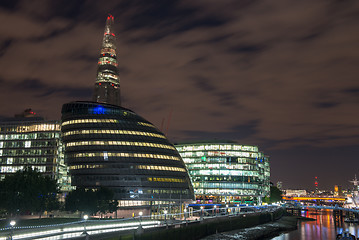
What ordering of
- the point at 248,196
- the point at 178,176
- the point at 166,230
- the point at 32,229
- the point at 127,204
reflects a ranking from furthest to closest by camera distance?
the point at 248,196 < the point at 178,176 < the point at 127,204 < the point at 166,230 < the point at 32,229

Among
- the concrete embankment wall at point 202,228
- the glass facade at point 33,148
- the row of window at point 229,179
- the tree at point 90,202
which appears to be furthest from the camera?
the row of window at point 229,179

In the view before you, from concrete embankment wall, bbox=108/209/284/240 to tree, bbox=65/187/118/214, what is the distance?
30.9 meters

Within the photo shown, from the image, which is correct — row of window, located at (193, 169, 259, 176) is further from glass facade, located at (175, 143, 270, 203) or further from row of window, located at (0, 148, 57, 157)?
row of window, located at (0, 148, 57, 157)

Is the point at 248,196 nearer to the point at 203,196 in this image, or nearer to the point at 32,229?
the point at 203,196

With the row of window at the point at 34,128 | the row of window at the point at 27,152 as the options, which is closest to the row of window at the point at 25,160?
the row of window at the point at 27,152

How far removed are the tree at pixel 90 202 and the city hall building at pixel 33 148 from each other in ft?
91.5

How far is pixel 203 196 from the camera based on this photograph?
193375 millimetres

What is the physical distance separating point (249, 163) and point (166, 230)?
452 feet

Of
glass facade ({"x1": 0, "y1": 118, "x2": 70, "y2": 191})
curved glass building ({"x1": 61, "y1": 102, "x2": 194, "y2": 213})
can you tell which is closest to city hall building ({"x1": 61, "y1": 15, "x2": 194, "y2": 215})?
curved glass building ({"x1": 61, "y1": 102, "x2": 194, "y2": 213})

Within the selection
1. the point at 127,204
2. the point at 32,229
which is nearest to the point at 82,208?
the point at 127,204

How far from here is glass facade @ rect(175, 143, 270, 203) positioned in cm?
18950

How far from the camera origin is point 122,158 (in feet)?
399

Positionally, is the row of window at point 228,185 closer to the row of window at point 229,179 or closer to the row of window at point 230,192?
the row of window at point 230,192

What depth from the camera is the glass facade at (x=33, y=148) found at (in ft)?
437
